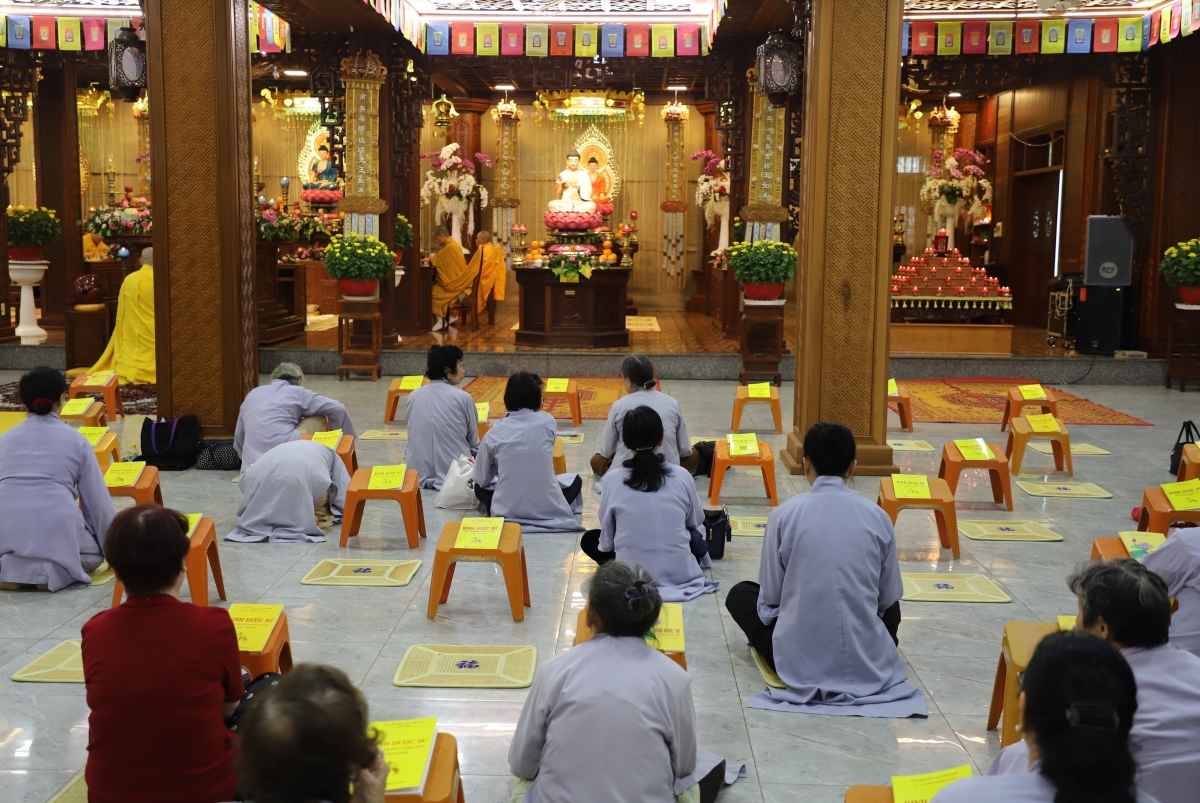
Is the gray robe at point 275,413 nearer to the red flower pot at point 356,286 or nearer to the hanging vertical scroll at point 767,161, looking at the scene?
the red flower pot at point 356,286

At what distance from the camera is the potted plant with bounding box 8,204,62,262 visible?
12.7 m

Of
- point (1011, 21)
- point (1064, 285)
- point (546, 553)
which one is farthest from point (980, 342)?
point (546, 553)

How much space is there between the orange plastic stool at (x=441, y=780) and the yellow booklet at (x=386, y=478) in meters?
2.96

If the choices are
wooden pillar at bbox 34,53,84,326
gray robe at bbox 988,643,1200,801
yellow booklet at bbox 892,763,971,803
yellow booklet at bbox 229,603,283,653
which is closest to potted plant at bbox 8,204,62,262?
wooden pillar at bbox 34,53,84,326

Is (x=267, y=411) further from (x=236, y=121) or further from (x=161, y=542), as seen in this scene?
(x=161, y=542)

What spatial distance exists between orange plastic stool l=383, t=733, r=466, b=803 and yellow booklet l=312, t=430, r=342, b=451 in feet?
12.2

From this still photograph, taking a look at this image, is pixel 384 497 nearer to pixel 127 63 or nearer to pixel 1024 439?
pixel 127 63

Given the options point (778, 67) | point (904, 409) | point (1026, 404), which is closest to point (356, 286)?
point (778, 67)

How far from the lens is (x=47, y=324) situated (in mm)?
Result: 14500

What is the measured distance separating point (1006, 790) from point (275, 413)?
530 cm

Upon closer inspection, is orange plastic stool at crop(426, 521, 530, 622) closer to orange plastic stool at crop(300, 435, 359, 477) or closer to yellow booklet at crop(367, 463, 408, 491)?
yellow booklet at crop(367, 463, 408, 491)

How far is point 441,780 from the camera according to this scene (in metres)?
2.64

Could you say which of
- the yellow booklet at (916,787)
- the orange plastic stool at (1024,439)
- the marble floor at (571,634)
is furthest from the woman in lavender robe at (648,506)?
the orange plastic stool at (1024,439)

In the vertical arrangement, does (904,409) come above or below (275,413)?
below
